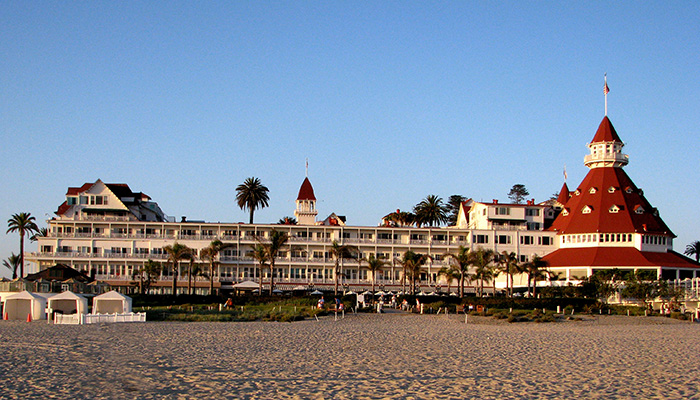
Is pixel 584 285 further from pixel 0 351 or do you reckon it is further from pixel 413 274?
pixel 0 351

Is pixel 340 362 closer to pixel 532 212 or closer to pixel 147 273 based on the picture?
pixel 147 273

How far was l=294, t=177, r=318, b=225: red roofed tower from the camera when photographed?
8988 cm

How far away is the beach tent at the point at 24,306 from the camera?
4144 centimetres

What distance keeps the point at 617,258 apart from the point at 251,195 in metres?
42.7

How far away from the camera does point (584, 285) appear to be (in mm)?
62594

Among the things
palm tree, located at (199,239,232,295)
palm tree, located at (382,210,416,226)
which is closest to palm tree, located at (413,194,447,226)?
palm tree, located at (382,210,416,226)

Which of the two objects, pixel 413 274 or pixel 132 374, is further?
pixel 413 274

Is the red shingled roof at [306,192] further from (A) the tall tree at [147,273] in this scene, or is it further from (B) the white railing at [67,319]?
(B) the white railing at [67,319]

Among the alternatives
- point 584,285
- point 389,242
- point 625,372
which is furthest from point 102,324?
point 389,242

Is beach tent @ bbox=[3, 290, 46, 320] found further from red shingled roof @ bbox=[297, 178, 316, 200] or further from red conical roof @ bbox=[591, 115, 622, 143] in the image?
red conical roof @ bbox=[591, 115, 622, 143]

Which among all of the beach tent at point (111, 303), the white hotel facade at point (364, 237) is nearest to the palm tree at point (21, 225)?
the white hotel facade at point (364, 237)

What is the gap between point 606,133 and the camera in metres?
80.3

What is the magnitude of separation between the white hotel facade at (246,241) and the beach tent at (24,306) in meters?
33.1

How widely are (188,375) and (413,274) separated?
48.6 metres
